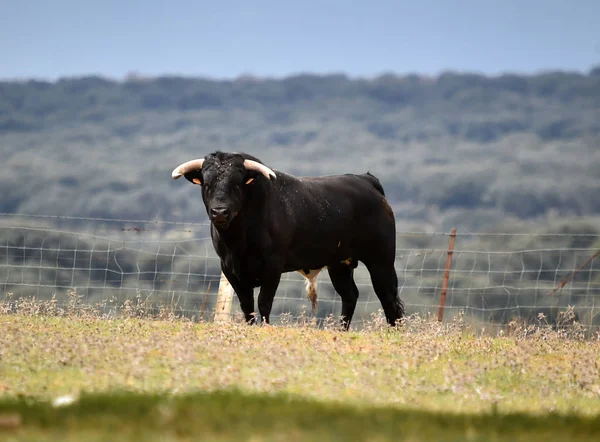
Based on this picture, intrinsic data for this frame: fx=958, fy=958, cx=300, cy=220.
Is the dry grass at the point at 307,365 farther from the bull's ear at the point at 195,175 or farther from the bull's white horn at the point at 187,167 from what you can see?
the bull's ear at the point at 195,175

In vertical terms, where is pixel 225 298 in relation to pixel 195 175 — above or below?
below

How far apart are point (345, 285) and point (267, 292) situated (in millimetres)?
2417

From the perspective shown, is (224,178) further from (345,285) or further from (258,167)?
(345,285)

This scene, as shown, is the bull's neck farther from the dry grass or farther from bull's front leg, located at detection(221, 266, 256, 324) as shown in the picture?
the dry grass

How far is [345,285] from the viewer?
13695 mm

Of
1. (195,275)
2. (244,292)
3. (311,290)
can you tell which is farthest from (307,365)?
(195,275)

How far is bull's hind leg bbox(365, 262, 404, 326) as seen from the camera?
13.5 meters

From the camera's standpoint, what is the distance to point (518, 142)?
181250 mm

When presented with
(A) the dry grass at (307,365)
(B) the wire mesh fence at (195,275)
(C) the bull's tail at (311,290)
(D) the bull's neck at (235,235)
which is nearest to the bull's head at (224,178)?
(D) the bull's neck at (235,235)

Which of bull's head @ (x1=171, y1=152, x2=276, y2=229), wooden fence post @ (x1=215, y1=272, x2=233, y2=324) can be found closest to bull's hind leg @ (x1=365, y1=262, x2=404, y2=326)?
wooden fence post @ (x1=215, y1=272, x2=233, y2=324)

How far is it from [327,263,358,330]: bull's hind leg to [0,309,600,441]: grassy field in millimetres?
2388

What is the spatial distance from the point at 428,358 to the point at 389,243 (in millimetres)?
5408

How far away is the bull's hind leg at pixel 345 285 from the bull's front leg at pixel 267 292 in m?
2.21

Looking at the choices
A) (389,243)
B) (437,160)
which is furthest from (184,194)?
(389,243)
